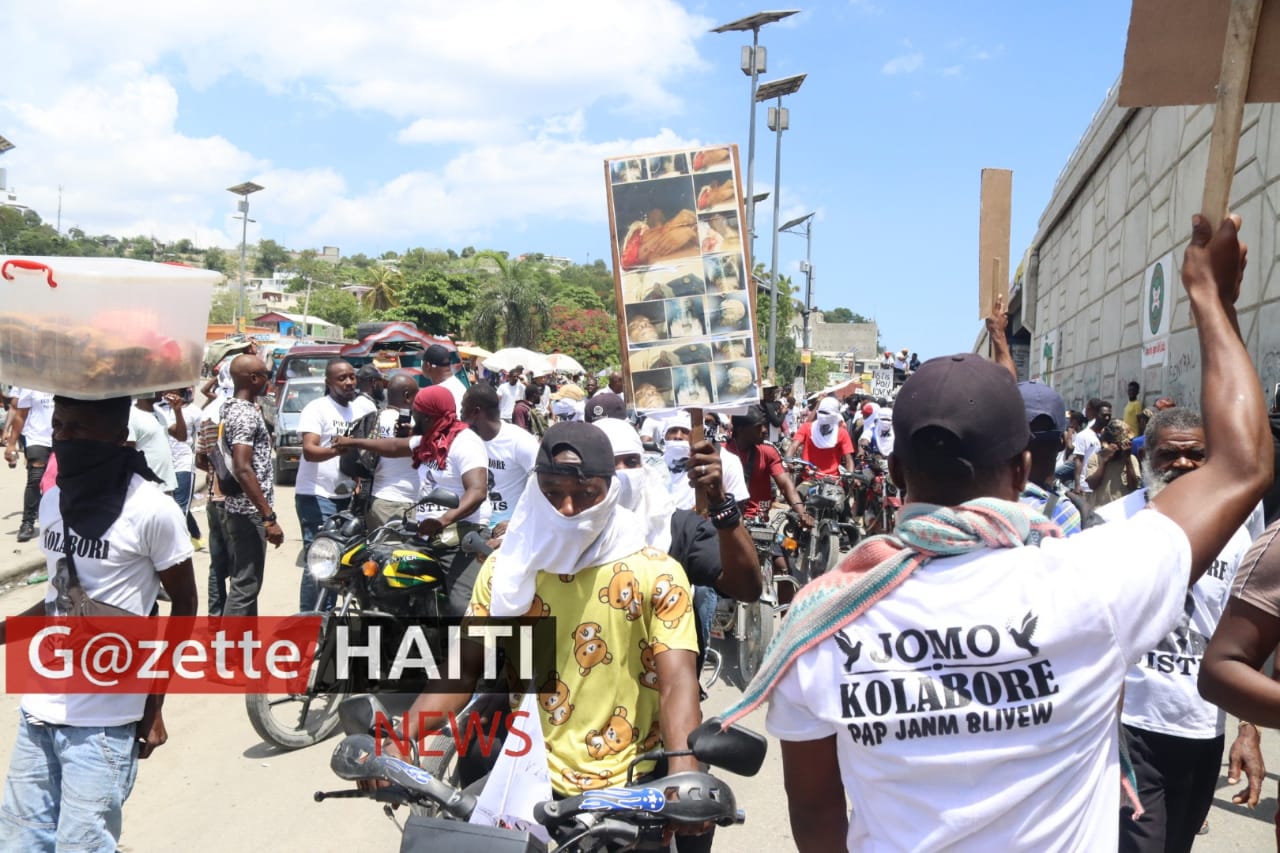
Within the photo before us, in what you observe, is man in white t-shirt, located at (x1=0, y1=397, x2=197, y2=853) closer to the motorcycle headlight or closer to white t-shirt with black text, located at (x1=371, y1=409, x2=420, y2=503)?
the motorcycle headlight

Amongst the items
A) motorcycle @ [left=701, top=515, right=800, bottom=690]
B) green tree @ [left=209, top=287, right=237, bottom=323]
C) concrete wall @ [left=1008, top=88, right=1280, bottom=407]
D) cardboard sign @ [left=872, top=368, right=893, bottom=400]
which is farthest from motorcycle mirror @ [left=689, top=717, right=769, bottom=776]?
green tree @ [left=209, top=287, right=237, bottom=323]

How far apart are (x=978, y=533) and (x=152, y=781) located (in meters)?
5.09

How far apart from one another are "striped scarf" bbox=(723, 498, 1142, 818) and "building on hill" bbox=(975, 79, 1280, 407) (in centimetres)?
770

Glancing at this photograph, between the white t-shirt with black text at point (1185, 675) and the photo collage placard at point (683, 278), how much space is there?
1780 mm

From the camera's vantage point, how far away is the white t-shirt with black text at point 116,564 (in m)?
3.19

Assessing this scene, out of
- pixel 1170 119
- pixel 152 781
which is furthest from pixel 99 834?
pixel 1170 119

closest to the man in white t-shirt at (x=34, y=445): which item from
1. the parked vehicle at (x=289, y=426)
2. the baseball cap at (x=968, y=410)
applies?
the parked vehicle at (x=289, y=426)

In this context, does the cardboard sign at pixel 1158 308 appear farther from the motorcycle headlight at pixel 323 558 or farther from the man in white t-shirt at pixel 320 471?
the motorcycle headlight at pixel 323 558

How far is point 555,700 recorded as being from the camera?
2877mm

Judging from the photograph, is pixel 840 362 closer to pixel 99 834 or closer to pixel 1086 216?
pixel 1086 216

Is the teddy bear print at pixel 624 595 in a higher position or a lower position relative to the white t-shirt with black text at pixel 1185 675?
higher

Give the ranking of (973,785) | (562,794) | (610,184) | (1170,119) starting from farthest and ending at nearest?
1. (1170,119)
2. (610,184)
3. (562,794)
4. (973,785)

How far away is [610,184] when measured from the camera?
13.9 ft

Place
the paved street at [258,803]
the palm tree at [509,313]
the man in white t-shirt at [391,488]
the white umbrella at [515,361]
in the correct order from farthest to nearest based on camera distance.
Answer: the palm tree at [509,313]
the white umbrella at [515,361]
the man in white t-shirt at [391,488]
the paved street at [258,803]
